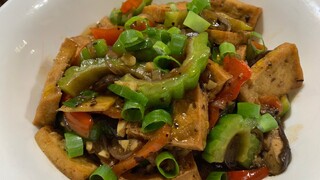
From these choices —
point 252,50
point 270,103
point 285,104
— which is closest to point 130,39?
point 252,50

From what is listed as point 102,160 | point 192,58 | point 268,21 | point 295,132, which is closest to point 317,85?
point 295,132

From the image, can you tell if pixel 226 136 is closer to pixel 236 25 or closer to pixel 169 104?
pixel 169 104

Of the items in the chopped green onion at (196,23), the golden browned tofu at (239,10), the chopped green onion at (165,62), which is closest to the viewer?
the chopped green onion at (165,62)

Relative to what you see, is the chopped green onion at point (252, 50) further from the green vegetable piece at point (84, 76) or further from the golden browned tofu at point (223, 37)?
the green vegetable piece at point (84, 76)

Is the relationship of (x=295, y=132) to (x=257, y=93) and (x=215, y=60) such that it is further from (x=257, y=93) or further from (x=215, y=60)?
(x=215, y=60)

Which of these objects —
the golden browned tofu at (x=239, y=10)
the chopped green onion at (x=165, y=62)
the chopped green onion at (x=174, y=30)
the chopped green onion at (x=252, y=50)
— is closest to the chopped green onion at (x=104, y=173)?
the chopped green onion at (x=165, y=62)

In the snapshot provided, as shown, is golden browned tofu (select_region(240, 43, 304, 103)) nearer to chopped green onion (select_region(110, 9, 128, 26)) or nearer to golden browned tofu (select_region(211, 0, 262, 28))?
golden browned tofu (select_region(211, 0, 262, 28))

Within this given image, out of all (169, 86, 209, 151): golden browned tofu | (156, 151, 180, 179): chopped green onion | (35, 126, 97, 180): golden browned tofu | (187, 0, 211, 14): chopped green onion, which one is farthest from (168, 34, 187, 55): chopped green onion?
(35, 126, 97, 180): golden browned tofu
